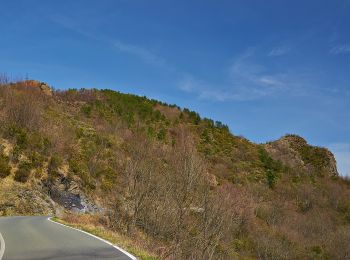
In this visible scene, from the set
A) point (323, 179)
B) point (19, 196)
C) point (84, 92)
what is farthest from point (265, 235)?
point (84, 92)

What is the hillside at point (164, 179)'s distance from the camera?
A: 2581cm

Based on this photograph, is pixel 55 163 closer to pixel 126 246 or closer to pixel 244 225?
pixel 244 225

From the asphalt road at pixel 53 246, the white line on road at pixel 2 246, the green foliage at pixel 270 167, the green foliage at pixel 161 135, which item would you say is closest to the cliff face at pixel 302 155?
the green foliage at pixel 270 167

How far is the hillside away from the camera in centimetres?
2581

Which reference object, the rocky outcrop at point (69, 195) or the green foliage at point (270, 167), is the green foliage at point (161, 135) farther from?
the rocky outcrop at point (69, 195)

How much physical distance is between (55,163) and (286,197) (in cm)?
3897

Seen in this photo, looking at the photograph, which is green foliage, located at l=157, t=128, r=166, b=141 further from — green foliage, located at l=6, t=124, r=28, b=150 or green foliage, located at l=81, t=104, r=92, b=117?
green foliage, located at l=6, t=124, r=28, b=150

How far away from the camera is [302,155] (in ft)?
319

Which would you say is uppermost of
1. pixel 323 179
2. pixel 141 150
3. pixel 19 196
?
pixel 323 179

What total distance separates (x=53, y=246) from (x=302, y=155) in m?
89.3

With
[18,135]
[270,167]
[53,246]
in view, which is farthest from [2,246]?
[270,167]

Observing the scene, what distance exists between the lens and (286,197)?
68125 mm

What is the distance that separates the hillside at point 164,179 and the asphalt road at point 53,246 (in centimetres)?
226

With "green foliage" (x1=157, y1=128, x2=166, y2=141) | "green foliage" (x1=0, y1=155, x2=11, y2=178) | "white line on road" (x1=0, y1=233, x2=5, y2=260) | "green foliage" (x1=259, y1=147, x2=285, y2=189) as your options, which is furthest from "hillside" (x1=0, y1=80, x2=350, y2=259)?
"white line on road" (x1=0, y1=233, x2=5, y2=260)
